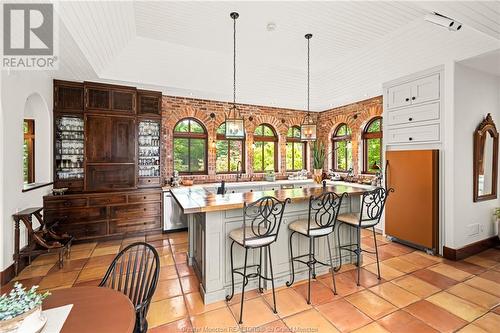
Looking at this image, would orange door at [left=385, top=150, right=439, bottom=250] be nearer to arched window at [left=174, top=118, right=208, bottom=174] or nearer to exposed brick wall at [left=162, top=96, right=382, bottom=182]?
exposed brick wall at [left=162, top=96, right=382, bottom=182]

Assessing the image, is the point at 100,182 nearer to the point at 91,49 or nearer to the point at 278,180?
the point at 91,49

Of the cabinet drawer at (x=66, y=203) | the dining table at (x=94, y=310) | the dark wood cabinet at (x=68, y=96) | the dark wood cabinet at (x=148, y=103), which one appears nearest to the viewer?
the dining table at (x=94, y=310)

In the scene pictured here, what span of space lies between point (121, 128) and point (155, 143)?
2.27ft

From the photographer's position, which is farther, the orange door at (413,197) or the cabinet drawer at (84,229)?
the cabinet drawer at (84,229)

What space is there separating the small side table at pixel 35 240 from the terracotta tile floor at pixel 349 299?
267 millimetres

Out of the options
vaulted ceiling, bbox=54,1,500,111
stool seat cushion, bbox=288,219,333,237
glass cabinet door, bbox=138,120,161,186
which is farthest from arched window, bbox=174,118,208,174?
stool seat cushion, bbox=288,219,333,237

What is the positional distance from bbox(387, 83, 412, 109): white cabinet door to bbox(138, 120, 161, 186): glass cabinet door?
4634 mm

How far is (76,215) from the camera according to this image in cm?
422

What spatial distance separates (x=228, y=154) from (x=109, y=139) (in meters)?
2.66

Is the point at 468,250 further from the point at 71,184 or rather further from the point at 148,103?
the point at 71,184

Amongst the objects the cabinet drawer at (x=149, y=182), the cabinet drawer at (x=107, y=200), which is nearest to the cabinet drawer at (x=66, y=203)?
the cabinet drawer at (x=107, y=200)

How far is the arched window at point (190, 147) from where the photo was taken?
18.2ft

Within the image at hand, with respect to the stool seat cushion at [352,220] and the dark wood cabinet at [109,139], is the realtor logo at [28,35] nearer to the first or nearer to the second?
the dark wood cabinet at [109,139]

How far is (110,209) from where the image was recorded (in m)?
4.47
